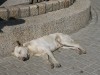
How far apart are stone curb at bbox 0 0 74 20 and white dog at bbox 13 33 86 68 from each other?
2.69 feet

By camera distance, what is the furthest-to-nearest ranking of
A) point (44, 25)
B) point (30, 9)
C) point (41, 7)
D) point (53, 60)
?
point (41, 7), point (30, 9), point (44, 25), point (53, 60)

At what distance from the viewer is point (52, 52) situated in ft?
21.1

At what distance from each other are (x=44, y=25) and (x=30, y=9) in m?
0.58

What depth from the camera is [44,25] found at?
6.63 meters

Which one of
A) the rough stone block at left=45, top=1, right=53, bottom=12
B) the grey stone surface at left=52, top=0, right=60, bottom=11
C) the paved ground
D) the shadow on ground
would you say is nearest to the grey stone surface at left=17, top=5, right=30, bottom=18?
the shadow on ground

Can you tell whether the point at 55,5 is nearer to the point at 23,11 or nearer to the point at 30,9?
the point at 30,9

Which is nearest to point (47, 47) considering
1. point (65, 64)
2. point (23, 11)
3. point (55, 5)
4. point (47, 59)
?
point (47, 59)

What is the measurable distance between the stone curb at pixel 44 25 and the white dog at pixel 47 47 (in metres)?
0.21

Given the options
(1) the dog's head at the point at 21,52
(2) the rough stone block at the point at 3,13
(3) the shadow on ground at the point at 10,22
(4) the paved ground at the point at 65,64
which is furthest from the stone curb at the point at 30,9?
(4) the paved ground at the point at 65,64

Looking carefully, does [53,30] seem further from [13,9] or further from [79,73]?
[79,73]

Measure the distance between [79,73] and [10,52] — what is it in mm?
1609

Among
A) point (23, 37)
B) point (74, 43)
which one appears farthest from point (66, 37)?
point (23, 37)

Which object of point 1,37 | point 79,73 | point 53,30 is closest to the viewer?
point 79,73

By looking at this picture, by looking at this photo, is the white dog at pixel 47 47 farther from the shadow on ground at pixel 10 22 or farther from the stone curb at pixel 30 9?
the stone curb at pixel 30 9
